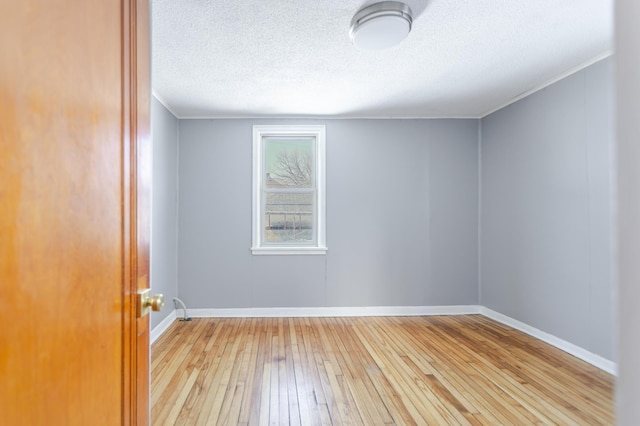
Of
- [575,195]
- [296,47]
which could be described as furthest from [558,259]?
[296,47]

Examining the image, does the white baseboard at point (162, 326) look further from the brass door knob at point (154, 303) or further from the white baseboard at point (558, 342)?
the white baseboard at point (558, 342)

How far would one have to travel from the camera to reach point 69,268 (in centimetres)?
61

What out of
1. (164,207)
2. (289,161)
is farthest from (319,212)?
(164,207)

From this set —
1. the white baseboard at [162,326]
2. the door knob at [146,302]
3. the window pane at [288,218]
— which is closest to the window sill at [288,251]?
the window pane at [288,218]

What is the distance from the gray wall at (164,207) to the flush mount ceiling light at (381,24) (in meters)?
2.02

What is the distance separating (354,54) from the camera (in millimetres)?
2447

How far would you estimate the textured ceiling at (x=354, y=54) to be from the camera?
1.92 meters

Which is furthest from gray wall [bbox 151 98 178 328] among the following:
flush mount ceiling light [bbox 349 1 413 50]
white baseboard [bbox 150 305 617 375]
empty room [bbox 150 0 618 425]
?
flush mount ceiling light [bbox 349 1 413 50]

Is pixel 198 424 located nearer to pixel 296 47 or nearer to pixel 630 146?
pixel 630 146

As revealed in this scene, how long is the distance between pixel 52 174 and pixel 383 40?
2.05 m

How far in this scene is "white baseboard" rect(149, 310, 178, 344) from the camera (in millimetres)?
3102

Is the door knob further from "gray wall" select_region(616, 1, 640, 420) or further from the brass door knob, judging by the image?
"gray wall" select_region(616, 1, 640, 420)

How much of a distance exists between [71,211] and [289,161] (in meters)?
3.49

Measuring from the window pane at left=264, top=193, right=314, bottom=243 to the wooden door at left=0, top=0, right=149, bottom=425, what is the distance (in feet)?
10.2
